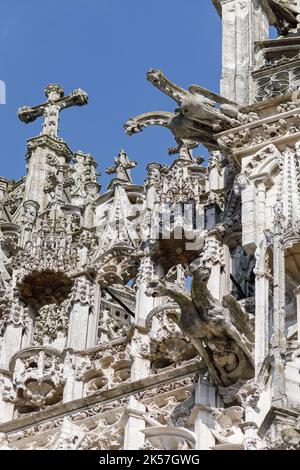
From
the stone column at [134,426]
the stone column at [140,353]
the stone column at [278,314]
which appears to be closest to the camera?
the stone column at [278,314]

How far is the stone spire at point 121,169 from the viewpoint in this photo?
85.3ft

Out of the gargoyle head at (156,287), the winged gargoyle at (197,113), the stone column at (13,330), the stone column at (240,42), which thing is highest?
the stone column at (240,42)

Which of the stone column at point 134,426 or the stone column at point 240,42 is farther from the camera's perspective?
the stone column at point 240,42

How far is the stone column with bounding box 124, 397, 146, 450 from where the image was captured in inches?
832

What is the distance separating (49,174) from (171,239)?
15.3 feet

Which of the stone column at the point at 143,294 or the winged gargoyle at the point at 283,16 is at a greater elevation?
the winged gargoyle at the point at 283,16

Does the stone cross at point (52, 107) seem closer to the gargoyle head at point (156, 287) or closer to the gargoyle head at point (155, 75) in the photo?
the gargoyle head at point (155, 75)

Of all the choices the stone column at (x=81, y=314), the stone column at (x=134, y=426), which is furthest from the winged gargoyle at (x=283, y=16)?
the stone column at (x=134, y=426)

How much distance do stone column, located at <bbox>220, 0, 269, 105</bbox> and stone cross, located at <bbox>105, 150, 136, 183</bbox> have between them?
193 cm

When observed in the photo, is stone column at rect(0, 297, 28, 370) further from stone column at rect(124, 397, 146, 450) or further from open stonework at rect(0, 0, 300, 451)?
stone column at rect(124, 397, 146, 450)

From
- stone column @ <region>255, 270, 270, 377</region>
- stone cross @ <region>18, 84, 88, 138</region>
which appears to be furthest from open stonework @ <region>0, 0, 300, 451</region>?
stone cross @ <region>18, 84, 88, 138</region>

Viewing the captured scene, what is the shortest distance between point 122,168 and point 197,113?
256 centimetres

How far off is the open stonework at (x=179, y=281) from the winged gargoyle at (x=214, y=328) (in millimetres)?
19

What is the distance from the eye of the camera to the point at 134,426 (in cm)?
2139
